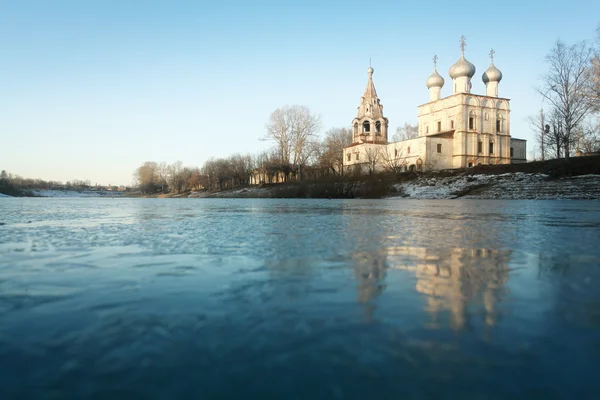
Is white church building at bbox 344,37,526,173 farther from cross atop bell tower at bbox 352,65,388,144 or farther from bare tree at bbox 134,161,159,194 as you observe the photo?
bare tree at bbox 134,161,159,194

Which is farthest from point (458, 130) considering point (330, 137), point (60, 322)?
point (60, 322)

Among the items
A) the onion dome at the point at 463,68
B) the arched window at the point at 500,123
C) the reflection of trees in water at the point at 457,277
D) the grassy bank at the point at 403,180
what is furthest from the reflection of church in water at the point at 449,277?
the arched window at the point at 500,123

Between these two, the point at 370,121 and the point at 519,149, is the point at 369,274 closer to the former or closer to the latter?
the point at 370,121

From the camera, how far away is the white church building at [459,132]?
64.5m

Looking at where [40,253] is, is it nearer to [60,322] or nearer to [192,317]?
[60,322]

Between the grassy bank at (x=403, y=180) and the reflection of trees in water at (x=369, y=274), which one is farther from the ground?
the grassy bank at (x=403, y=180)

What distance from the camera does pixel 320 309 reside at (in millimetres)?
2654

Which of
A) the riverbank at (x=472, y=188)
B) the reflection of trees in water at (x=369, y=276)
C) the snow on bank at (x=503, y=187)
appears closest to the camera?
the reflection of trees in water at (x=369, y=276)

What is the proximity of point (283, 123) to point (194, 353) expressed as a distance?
66.1 metres

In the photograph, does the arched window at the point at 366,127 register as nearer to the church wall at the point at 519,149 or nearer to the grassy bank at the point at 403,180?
the church wall at the point at 519,149

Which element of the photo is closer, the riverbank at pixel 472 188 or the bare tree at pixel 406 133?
the riverbank at pixel 472 188

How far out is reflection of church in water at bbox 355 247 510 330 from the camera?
2631 millimetres

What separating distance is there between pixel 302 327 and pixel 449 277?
1798 millimetres

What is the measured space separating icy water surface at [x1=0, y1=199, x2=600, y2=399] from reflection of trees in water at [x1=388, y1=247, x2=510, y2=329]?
0.06ft
